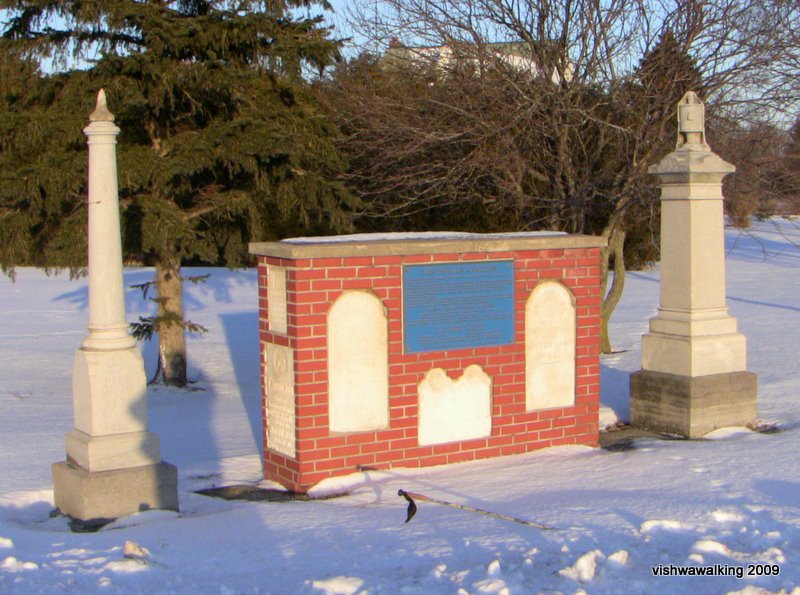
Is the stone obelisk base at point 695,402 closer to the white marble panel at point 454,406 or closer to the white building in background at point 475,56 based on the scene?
the white marble panel at point 454,406

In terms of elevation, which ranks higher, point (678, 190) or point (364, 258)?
point (678, 190)

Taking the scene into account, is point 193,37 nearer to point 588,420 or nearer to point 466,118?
point 466,118

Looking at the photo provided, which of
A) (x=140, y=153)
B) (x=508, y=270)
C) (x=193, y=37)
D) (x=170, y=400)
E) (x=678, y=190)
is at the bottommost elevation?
(x=170, y=400)

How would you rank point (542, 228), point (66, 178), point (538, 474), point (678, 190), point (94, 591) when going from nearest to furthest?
point (94, 591), point (538, 474), point (678, 190), point (66, 178), point (542, 228)

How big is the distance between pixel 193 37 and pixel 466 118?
338cm

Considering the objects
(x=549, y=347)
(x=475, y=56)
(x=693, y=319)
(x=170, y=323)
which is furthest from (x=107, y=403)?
(x=475, y=56)

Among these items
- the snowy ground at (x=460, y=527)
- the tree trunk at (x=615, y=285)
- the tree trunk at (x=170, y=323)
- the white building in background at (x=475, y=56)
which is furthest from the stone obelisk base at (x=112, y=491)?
the tree trunk at (x=615, y=285)

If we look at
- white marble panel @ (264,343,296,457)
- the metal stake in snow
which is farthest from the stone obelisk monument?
white marble panel @ (264,343,296,457)

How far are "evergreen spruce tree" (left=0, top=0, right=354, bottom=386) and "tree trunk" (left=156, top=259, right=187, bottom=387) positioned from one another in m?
0.03

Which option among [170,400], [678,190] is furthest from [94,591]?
[170,400]

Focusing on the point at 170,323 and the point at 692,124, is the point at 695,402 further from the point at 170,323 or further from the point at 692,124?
the point at 170,323

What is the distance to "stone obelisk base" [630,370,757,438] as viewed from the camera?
808 cm

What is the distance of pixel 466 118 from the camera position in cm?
1194

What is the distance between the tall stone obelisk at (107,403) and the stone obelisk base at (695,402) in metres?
4.10
